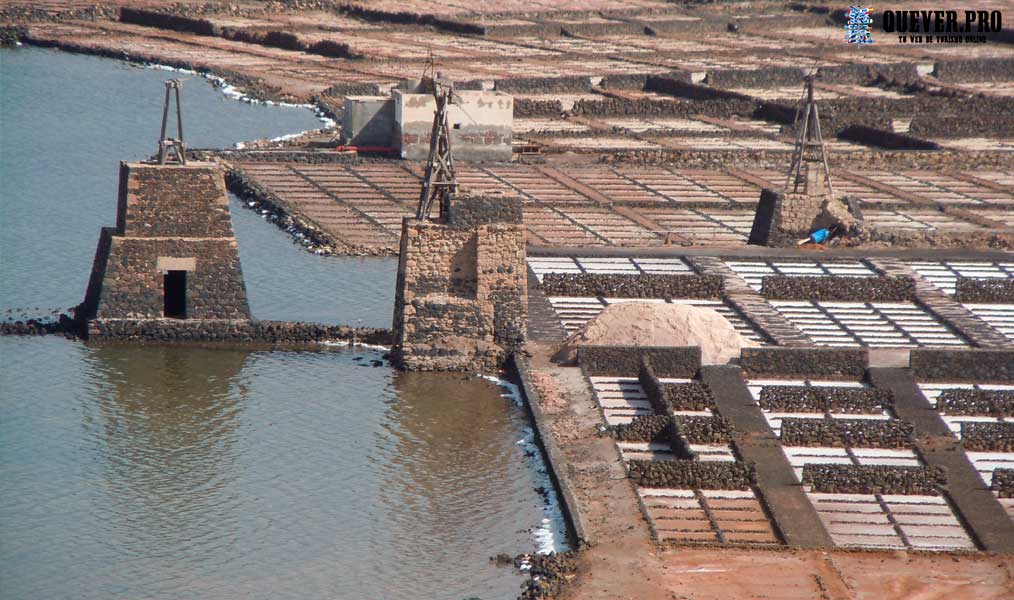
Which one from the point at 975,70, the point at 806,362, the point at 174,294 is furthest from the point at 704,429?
the point at 975,70

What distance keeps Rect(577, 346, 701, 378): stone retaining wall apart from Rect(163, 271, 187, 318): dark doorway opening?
8.86 metres

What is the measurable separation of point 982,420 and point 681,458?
258 inches

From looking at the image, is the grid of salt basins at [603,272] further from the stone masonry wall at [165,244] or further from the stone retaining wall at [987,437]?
the stone masonry wall at [165,244]

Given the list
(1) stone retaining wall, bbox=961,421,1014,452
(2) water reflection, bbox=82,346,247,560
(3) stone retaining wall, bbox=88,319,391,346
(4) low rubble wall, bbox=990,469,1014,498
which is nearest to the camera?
(2) water reflection, bbox=82,346,247,560

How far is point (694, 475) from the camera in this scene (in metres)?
27.3

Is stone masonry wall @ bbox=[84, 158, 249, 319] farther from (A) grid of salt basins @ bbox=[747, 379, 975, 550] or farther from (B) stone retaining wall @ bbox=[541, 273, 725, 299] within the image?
(A) grid of salt basins @ bbox=[747, 379, 975, 550]

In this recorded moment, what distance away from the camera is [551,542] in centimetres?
2583

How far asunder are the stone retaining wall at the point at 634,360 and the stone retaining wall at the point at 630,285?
232 inches

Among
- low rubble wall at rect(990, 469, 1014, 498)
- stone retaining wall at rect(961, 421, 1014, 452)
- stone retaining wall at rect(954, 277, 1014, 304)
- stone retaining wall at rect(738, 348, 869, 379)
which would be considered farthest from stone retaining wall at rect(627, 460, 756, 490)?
stone retaining wall at rect(954, 277, 1014, 304)

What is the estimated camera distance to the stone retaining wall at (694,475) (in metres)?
27.3

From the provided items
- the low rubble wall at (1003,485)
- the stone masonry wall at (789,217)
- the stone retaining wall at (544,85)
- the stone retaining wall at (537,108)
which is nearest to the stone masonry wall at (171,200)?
the stone masonry wall at (789,217)

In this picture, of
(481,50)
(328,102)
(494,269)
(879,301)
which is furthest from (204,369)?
(481,50)

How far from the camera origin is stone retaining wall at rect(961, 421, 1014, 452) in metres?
29.7

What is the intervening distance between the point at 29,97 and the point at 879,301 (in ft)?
143
